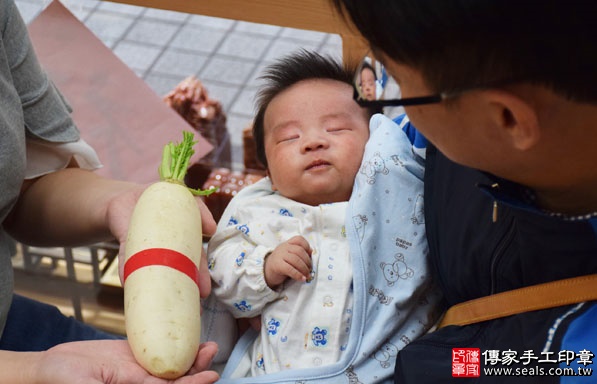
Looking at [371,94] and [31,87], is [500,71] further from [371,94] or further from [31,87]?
[31,87]

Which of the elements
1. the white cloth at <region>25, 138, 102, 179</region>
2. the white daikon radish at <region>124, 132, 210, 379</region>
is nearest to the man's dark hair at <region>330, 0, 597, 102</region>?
the white daikon radish at <region>124, 132, 210, 379</region>

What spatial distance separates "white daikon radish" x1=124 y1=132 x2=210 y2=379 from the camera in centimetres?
124

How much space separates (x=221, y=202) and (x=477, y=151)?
1327mm

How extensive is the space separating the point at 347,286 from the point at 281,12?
0.69 m

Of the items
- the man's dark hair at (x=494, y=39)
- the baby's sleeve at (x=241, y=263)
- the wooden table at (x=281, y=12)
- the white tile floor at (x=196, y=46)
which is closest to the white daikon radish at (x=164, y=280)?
the baby's sleeve at (x=241, y=263)

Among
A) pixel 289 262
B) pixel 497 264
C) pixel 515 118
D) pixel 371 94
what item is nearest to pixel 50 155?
pixel 289 262

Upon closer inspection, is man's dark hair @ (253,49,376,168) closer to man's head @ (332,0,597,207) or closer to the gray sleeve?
the gray sleeve

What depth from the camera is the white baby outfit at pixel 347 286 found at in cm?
143

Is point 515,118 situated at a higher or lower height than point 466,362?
higher

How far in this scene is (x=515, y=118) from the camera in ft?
2.79

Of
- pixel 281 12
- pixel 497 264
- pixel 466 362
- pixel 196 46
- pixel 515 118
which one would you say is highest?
pixel 515 118

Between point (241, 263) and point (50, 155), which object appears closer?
point (241, 263)

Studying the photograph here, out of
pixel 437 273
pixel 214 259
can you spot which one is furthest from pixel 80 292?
pixel 437 273

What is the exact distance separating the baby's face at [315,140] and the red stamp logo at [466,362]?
54 cm
